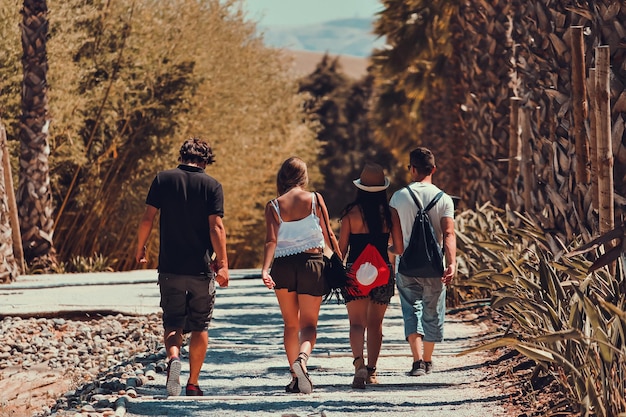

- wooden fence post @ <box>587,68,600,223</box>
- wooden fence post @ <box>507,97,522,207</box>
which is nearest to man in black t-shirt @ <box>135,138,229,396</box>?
wooden fence post @ <box>587,68,600,223</box>

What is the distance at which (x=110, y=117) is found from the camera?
22016mm

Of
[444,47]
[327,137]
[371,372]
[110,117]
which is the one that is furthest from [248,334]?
[327,137]

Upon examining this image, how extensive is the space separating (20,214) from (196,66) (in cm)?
559

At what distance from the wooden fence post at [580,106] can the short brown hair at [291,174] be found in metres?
2.29

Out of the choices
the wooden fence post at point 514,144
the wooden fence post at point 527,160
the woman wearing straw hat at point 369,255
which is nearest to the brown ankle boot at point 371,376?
the woman wearing straw hat at point 369,255

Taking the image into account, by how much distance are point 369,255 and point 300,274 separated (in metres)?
0.64

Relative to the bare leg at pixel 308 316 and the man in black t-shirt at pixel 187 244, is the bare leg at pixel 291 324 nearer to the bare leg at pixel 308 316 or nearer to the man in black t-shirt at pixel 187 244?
the bare leg at pixel 308 316

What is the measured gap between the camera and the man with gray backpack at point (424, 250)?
8.67 metres

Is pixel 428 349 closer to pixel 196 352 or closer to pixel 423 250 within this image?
pixel 423 250

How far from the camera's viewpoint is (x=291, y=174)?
8.05 metres

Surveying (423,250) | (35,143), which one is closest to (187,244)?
(423,250)

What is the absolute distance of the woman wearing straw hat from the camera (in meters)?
8.30

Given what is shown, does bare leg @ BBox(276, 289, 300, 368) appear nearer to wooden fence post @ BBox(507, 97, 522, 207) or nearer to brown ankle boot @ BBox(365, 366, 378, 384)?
brown ankle boot @ BBox(365, 366, 378, 384)

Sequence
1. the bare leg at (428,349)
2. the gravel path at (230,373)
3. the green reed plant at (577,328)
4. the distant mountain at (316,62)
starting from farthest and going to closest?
the distant mountain at (316,62) < the bare leg at (428,349) < the gravel path at (230,373) < the green reed plant at (577,328)
